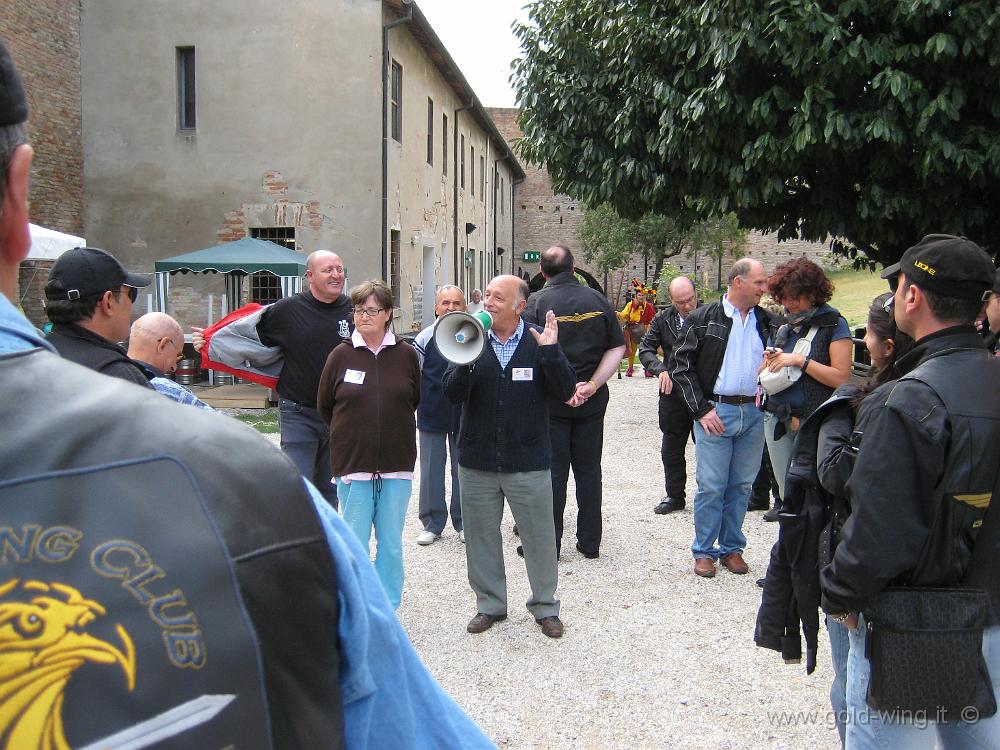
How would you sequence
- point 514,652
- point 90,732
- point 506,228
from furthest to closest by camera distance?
point 506,228 < point 514,652 < point 90,732

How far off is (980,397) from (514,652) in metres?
3.03

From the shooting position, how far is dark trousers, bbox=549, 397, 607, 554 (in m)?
6.32

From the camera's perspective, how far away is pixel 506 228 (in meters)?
42.9

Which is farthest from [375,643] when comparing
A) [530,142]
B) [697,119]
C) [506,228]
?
[506,228]

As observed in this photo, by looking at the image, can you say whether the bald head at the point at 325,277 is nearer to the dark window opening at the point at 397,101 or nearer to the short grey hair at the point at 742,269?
the short grey hair at the point at 742,269

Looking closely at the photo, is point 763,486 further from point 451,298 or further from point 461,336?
point 461,336

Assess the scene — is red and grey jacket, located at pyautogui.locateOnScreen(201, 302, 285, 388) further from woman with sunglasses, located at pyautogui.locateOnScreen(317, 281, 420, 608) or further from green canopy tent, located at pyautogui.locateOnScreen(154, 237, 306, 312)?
green canopy tent, located at pyautogui.locateOnScreen(154, 237, 306, 312)

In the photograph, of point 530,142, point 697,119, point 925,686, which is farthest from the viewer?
point 530,142

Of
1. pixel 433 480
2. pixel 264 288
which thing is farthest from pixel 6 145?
pixel 264 288

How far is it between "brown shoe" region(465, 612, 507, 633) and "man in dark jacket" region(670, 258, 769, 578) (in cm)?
158

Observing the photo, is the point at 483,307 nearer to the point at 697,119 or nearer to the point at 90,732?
the point at 90,732

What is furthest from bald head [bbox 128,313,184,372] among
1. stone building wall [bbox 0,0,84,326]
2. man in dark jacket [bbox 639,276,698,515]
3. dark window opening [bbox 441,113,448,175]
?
dark window opening [bbox 441,113,448,175]

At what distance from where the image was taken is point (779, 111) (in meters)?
9.27

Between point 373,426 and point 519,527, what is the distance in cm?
103
